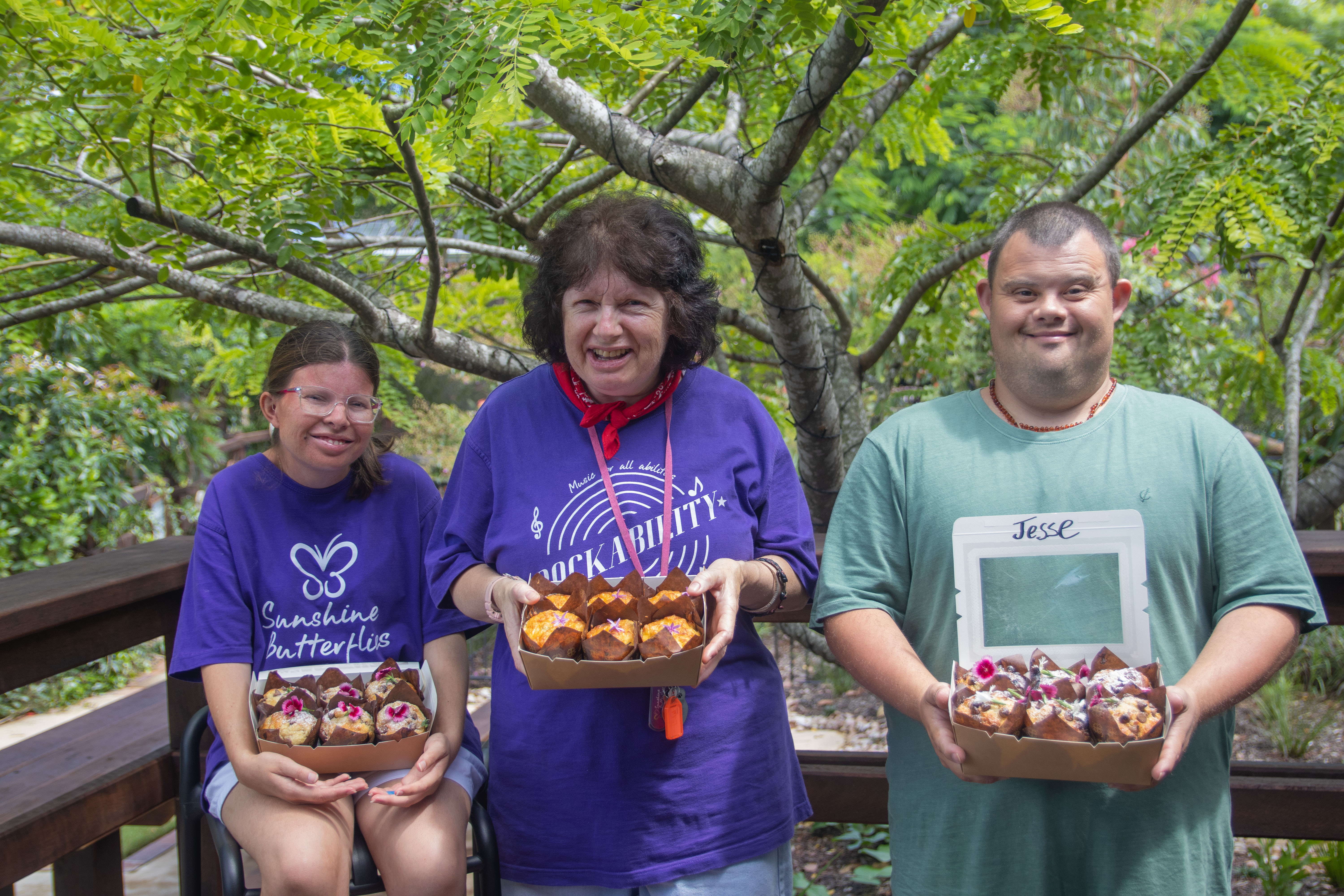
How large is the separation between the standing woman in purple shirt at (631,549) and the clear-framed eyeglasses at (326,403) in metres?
0.36

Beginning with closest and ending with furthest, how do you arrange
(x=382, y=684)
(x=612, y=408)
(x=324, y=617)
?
(x=612, y=408), (x=382, y=684), (x=324, y=617)

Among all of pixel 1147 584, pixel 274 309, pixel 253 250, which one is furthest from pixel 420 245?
pixel 1147 584

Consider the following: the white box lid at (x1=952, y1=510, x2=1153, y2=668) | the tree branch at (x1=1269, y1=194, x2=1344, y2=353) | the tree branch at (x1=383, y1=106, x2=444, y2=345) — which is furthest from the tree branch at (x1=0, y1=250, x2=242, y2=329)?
the tree branch at (x1=1269, y1=194, x2=1344, y2=353)

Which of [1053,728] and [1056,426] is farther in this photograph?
[1056,426]

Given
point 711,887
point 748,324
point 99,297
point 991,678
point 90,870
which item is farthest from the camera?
point 748,324

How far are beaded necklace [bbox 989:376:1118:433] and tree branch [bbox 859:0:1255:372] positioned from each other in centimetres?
125

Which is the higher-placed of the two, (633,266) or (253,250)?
(253,250)

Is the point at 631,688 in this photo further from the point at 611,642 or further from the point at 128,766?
the point at 128,766

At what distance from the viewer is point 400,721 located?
1.78 m

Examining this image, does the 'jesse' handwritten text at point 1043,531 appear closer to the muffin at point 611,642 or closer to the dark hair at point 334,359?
the muffin at point 611,642

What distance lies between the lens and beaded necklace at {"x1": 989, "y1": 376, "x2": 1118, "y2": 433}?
1.54m

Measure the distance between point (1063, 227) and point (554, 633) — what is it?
1008 mm

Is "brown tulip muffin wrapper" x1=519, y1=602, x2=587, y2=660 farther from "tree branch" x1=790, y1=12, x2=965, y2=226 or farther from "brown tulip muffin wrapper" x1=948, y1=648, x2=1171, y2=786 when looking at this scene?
"tree branch" x1=790, y1=12, x2=965, y2=226

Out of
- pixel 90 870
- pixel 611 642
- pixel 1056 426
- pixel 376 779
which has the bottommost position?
pixel 90 870
